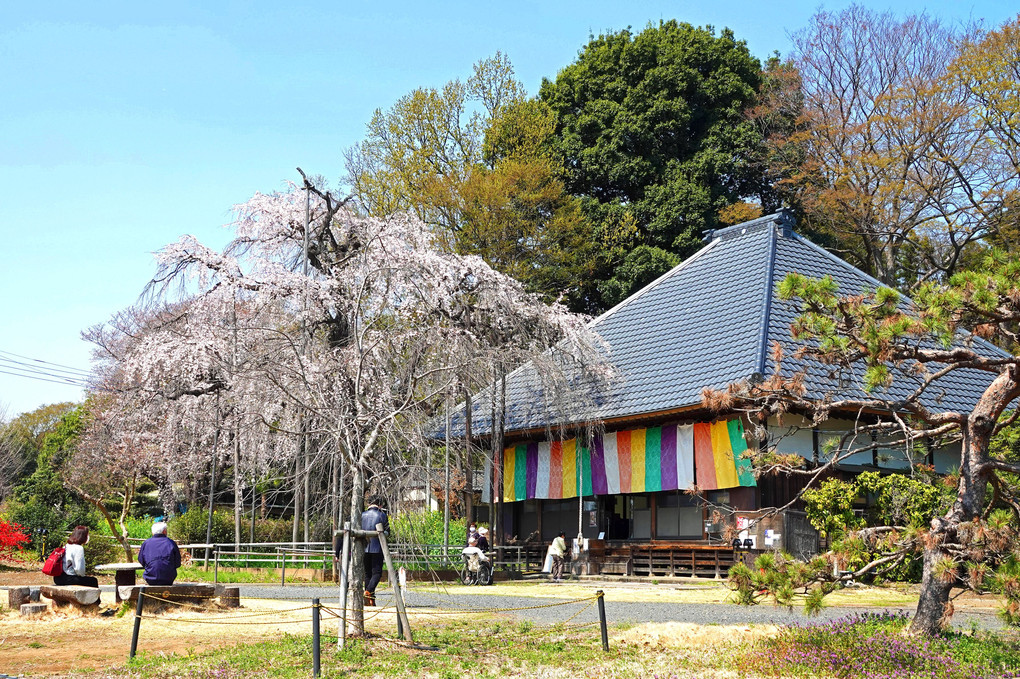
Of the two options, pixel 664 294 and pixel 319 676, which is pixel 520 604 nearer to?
pixel 319 676

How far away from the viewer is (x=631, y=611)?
13734 mm

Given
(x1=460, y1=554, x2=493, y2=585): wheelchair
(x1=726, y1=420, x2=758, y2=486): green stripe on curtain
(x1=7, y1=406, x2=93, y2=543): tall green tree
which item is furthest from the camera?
(x1=7, y1=406, x2=93, y2=543): tall green tree

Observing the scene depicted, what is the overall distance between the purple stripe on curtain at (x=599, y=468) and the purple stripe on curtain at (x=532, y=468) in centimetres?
186

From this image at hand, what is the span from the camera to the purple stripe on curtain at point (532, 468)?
77.5 ft

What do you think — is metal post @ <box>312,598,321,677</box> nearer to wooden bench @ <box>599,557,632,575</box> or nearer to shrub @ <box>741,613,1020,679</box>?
shrub @ <box>741,613,1020,679</box>

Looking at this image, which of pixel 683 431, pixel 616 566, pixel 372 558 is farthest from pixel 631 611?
pixel 616 566

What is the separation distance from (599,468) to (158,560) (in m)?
10.8

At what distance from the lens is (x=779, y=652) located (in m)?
9.24

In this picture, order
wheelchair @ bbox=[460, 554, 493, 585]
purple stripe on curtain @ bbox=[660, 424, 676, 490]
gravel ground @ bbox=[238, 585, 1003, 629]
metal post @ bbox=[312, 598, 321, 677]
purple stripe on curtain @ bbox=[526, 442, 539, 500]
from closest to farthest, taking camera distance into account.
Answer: metal post @ bbox=[312, 598, 321, 677]
gravel ground @ bbox=[238, 585, 1003, 629]
wheelchair @ bbox=[460, 554, 493, 585]
purple stripe on curtain @ bbox=[660, 424, 676, 490]
purple stripe on curtain @ bbox=[526, 442, 539, 500]

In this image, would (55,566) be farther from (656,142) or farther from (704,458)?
(656,142)

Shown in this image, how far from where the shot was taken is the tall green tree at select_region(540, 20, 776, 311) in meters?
35.2

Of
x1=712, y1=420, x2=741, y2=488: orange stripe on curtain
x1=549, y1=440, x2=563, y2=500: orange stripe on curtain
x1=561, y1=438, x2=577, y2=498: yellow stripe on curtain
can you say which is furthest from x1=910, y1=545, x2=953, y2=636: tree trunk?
x1=549, y1=440, x2=563, y2=500: orange stripe on curtain

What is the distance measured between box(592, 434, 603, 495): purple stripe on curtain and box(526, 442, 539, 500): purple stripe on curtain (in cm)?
186

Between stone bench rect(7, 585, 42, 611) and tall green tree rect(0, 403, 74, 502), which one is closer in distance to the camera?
stone bench rect(7, 585, 42, 611)
